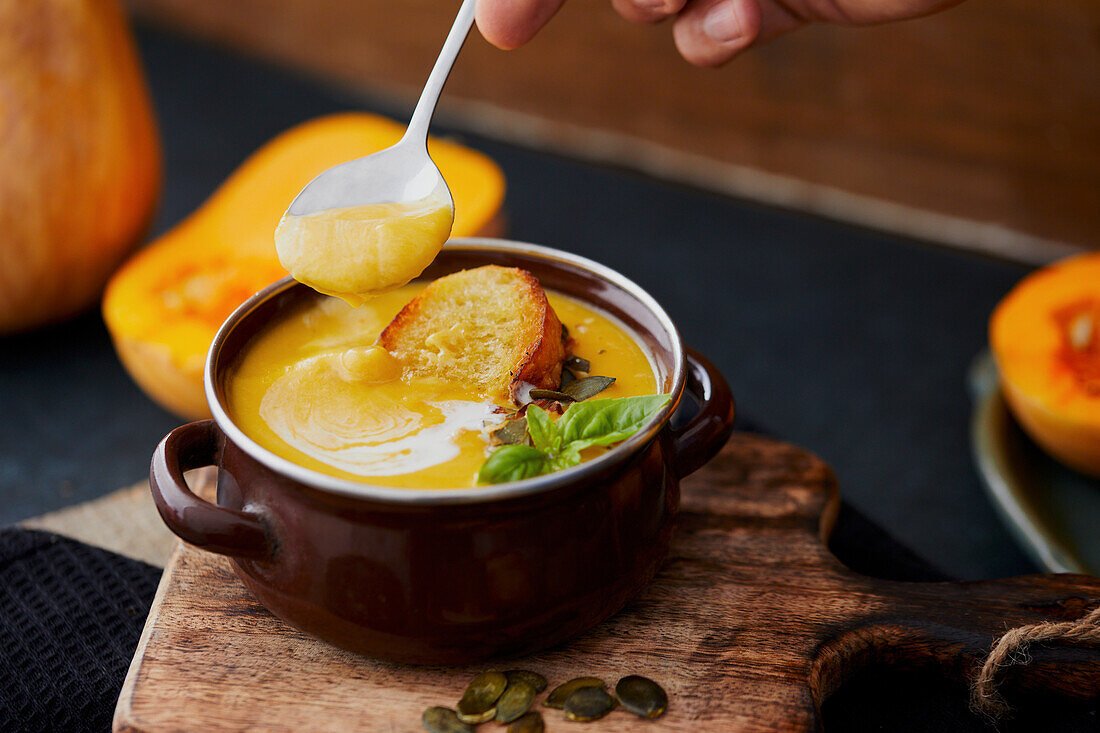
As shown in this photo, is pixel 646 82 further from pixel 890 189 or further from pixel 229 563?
pixel 229 563

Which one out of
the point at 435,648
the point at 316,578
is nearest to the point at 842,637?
the point at 435,648

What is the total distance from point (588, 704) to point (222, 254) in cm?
140

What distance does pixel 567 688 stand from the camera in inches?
40.0

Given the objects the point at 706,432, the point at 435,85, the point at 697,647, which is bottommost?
the point at 697,647

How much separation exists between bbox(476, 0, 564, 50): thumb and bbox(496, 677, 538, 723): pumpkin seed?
2.81ft

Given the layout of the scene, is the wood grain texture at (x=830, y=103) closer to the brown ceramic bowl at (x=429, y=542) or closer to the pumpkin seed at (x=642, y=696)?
the brown ceramic bowl at (x=429, y=542)

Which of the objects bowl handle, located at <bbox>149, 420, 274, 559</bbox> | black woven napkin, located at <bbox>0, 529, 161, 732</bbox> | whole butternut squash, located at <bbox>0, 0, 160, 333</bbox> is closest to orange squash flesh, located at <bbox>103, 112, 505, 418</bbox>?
whole butternut squash, located at <bbox>0, 0, 160, 333</bbox>

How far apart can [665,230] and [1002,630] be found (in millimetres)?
1864

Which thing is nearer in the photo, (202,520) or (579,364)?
(202,520)

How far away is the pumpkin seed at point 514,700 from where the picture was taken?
0.98 meters

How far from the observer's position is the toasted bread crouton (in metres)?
1.12

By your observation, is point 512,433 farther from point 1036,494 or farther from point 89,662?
point 1036,494

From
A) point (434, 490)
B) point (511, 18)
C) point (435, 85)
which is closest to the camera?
point (434, 490)

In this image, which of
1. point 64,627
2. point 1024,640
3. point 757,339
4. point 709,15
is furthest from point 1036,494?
point 64,627
